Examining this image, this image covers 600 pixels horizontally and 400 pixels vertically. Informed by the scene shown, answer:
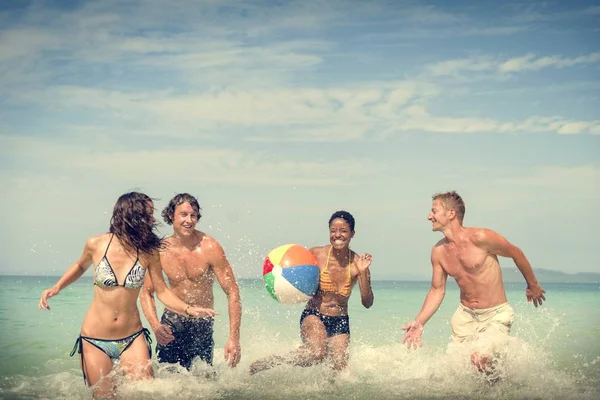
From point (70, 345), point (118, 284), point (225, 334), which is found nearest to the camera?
point (118, 284)

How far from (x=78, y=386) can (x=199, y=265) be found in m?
2.12

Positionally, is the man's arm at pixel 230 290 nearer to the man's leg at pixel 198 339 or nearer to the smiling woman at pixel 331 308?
the man's leg at pixel 198 339

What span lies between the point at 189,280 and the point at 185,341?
0.75m

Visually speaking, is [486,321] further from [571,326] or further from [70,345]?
[571,326]

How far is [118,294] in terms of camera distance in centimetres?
691

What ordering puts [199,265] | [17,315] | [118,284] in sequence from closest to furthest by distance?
[118,284], [199,265], [17,315]

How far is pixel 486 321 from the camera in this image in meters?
8.90

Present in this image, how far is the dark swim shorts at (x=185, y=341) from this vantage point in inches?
337

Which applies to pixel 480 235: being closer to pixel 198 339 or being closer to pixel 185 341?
pixel 198 339

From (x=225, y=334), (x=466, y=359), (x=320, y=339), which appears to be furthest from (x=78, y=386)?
(x=225, y=334)

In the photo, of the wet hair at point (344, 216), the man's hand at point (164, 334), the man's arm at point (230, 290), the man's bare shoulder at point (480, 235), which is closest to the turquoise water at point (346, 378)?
the man's hand at point (164, 334)

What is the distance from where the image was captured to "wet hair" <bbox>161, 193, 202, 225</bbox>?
28.0 ft

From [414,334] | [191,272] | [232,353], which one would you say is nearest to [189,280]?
[191,272]

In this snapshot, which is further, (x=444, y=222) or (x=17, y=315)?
(x=17, y=315)
